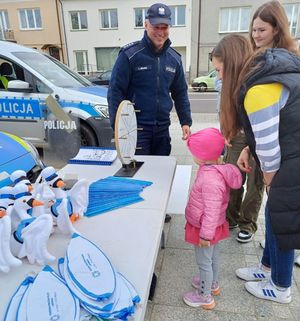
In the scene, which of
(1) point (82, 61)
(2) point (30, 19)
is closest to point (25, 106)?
(1) point (82, 61)

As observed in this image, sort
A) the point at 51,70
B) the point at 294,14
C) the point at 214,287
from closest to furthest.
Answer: the point at 214,287, the point at 51,70, the point at 294,14

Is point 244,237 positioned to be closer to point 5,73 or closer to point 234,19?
point 5,73

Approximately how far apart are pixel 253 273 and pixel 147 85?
156 centimetres

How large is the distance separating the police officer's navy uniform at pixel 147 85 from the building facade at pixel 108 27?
18.7 metres

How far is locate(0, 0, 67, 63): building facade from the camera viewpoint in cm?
2106

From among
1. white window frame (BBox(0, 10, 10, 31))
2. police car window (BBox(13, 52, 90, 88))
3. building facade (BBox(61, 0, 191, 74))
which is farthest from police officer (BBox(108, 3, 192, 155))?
white window frame (BBox(0, 10, 10, 31))

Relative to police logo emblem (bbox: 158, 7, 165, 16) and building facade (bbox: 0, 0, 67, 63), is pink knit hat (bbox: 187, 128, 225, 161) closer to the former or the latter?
police logo emblem (bbox: 158, 7, 165, 16)

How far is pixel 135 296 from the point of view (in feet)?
3.13

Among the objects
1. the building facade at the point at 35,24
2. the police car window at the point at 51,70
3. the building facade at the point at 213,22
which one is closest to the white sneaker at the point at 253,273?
the police car window at the point at 51,70

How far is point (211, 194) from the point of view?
1547 mm

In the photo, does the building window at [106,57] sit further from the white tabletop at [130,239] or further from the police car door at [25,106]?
the white tabletop at [130,239]

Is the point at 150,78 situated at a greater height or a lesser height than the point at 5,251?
greater

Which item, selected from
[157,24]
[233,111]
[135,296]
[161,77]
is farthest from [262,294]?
[157,24]

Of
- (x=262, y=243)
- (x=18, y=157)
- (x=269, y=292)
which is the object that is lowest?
(x=262, y=243)
